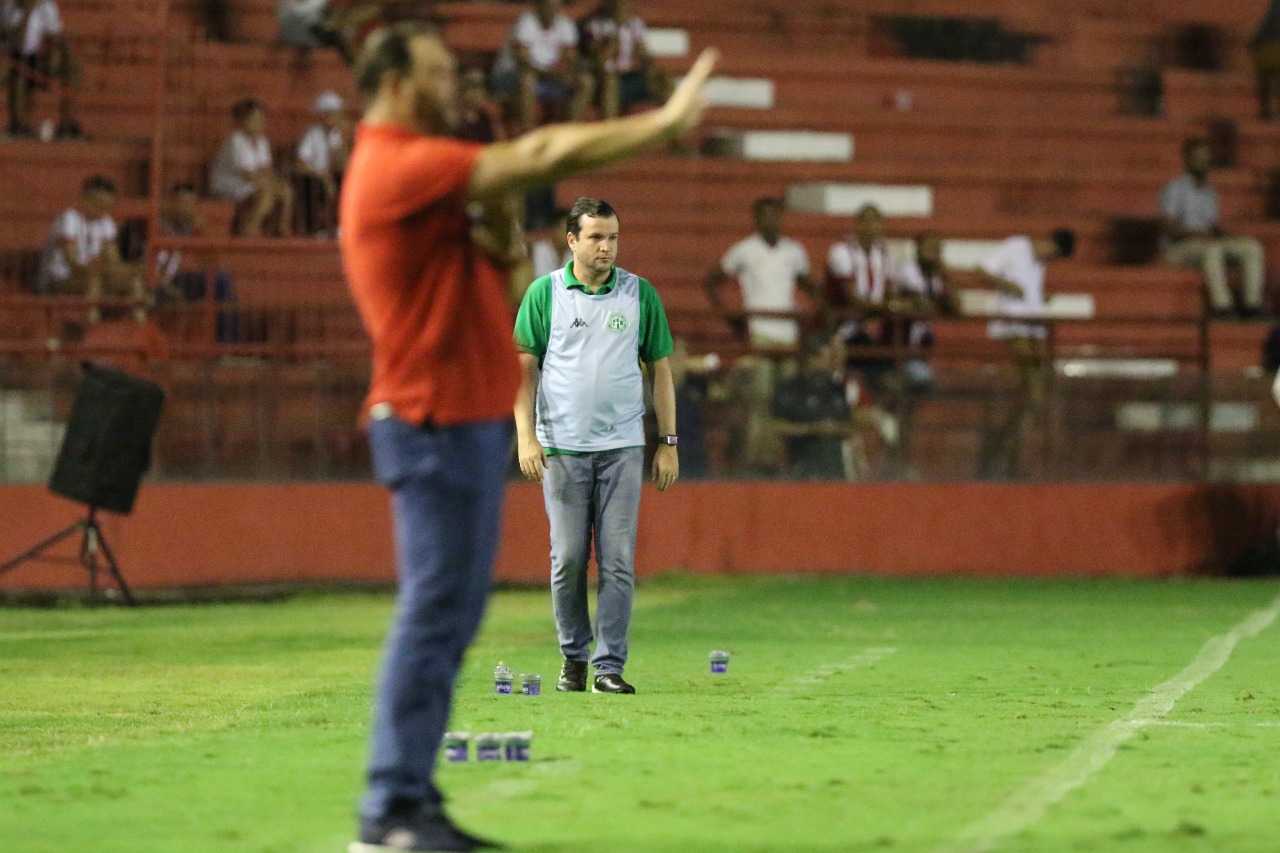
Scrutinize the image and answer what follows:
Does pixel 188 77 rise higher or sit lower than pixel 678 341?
higher

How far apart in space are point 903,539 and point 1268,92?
1025 cm

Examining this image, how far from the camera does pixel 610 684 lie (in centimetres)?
983

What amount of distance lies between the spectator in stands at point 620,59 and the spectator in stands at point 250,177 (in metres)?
3.49

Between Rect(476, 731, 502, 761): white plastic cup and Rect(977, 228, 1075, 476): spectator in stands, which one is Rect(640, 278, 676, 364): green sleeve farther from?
Rect(977, 228, 1075, 476): spectator in stands

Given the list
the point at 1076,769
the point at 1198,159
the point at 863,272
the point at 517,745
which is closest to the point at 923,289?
the point at 863,272

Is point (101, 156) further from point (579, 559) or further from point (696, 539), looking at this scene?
point (579, 559)

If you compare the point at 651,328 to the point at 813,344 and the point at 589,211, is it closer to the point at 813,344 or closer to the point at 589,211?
the point at 589,211

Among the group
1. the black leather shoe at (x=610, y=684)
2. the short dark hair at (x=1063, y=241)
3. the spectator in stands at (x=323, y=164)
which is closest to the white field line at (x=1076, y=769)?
the black leather shoe at (x=610, y=684)

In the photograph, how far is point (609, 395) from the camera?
32.0 ft

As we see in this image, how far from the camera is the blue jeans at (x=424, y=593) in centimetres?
580

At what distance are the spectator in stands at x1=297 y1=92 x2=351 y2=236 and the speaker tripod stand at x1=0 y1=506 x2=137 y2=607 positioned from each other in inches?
162

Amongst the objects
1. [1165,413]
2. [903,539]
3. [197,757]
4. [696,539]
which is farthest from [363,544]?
[197,757]

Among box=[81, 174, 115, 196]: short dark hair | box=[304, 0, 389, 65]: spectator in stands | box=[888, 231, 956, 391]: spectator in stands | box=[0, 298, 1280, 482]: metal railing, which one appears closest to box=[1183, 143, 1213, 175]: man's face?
box=[888, 231, 956, 391]: spectator in stands

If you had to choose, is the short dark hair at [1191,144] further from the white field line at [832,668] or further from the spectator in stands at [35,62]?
the white field line at [832,668]
